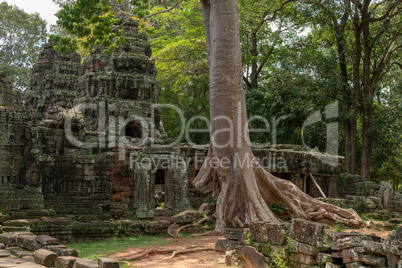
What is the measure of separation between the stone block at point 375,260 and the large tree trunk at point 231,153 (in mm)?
4665

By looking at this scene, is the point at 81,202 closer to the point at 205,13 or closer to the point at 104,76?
the point at 205,13

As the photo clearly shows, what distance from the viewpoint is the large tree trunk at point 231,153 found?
31.1 ft

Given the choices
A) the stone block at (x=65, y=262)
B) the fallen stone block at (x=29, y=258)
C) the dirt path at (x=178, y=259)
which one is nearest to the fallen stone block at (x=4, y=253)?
the fallen stone block at (x=29, y=258)

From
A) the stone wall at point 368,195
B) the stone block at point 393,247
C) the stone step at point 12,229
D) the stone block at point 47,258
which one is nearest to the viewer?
the stone block at point 393,247

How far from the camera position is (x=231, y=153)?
9.77 metres

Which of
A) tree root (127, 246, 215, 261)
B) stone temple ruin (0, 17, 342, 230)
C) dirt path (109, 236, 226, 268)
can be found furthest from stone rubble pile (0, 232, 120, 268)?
stone temple ruin (0, 17, 342, 230)

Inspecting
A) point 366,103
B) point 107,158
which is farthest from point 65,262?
point 366,103

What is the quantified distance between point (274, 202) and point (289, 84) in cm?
991

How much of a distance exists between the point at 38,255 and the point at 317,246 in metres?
3.39

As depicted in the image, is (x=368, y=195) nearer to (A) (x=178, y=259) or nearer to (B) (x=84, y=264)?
(A) (x=178, y=259)

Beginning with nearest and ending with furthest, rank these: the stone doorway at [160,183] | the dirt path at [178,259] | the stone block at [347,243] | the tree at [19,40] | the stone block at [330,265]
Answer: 1. the stone block at [347,243]
2. the stone block at [330,265]
3. the dirt path at [178,259]
4. the stone doorway at [160,183]
5. the tree at [19,40]

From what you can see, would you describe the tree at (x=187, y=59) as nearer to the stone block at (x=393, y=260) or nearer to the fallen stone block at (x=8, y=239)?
the fallen stone block at (x=8, y=239)

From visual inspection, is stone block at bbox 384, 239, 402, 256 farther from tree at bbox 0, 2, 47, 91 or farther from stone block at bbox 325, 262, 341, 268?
tree at bbox 0, 2, 47, 91

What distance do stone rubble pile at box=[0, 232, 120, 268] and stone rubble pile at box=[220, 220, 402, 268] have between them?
2.09m
